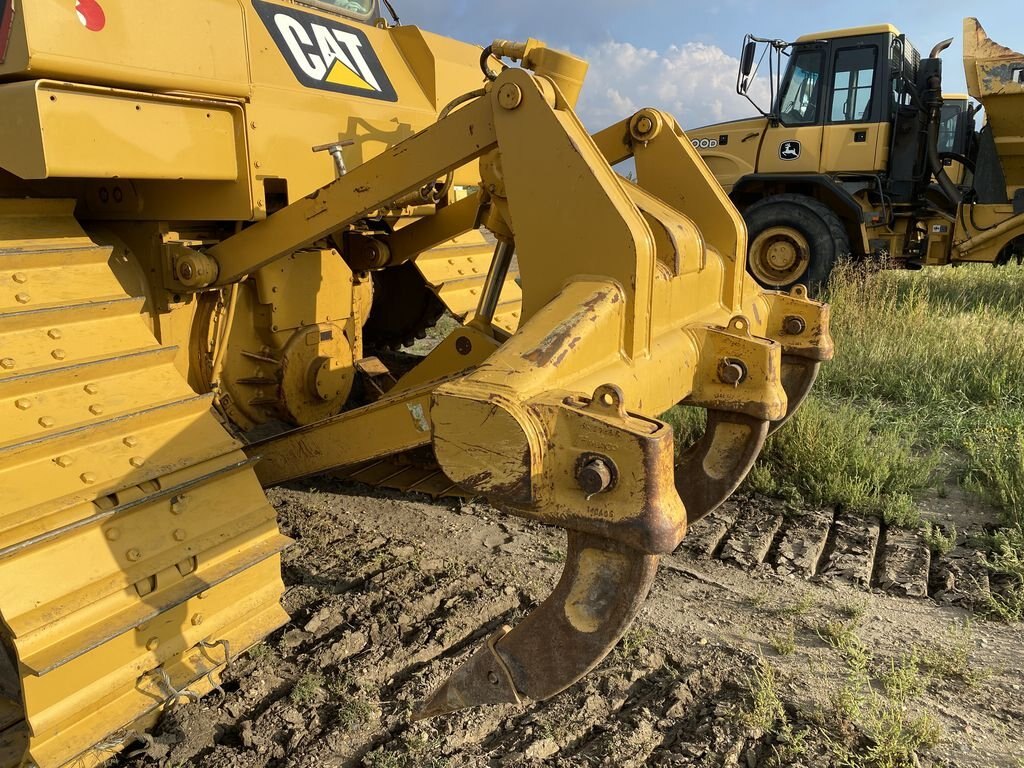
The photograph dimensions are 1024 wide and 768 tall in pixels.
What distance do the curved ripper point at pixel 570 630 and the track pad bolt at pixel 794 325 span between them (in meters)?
1.61

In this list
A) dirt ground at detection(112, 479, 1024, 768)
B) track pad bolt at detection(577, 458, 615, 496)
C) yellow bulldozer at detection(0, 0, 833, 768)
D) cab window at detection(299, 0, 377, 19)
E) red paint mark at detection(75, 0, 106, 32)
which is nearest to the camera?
track pad bolt at detection(577, 458, 615, 496)

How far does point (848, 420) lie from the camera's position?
14.7ft

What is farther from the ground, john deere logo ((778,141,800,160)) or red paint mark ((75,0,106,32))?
john deere logo ((778,141,800,160))

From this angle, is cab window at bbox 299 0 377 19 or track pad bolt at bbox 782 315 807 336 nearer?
track pad bolt at bbox 782 315 807 336

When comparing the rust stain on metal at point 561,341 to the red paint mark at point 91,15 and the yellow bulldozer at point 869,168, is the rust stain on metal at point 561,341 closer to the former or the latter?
the red paint mark at point 91,15

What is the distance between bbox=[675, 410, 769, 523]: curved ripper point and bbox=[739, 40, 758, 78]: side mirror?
274 inches

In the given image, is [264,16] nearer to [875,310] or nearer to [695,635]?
[695,635]

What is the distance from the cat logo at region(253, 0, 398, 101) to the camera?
3178 millimetres

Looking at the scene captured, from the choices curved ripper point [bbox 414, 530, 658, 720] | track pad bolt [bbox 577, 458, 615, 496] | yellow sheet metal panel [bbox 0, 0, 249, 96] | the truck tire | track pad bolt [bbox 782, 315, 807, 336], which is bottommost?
curved ripper point [bbox 414, 530, 658, 720]

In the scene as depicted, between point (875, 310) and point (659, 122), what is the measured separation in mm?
4402

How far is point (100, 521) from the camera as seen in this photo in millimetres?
2057

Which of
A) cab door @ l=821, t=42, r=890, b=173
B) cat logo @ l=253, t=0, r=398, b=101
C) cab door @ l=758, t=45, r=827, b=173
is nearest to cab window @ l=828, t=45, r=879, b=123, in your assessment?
cab door @ l=821, t=42, r=890, b=173

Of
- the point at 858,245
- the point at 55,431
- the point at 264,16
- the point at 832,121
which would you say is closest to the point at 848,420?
the point at 264,16

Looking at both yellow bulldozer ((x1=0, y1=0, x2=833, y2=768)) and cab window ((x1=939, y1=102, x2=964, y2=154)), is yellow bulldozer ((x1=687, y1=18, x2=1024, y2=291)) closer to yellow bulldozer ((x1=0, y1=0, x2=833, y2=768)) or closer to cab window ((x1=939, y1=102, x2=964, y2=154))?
cab window ((x1=939, y1=102, x2=964, y2=154))
